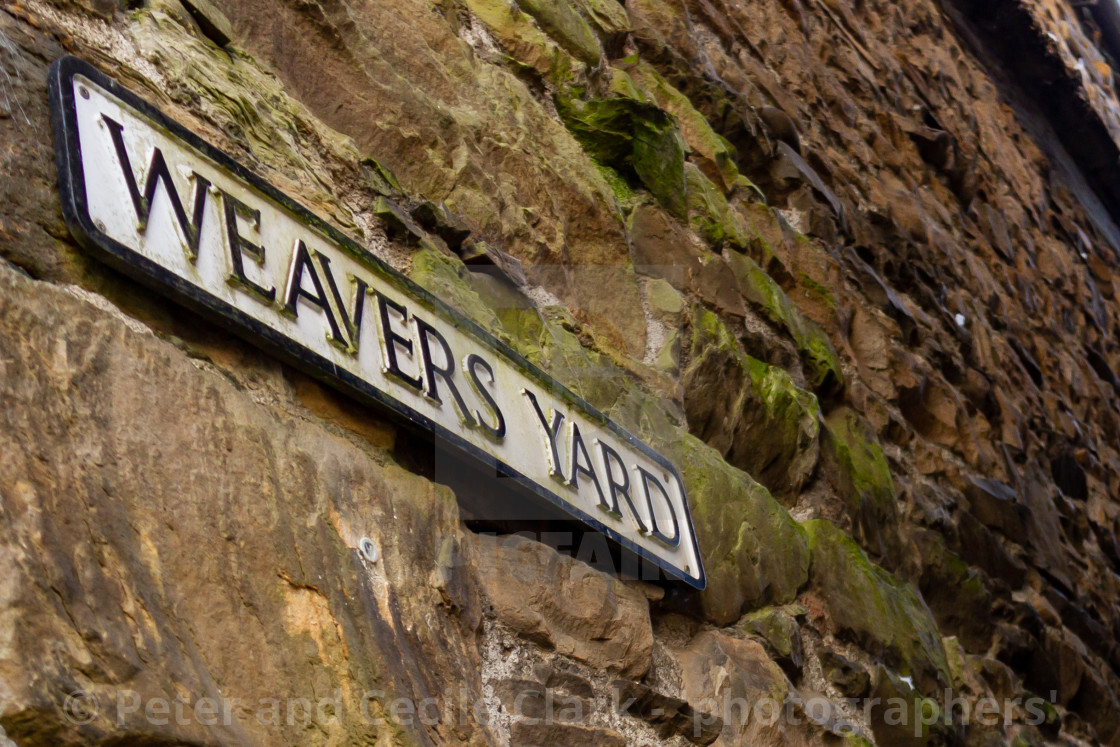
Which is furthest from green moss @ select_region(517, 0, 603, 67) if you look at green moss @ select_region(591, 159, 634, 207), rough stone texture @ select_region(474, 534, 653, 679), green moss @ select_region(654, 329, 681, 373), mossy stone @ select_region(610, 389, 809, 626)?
rough stone texture @ select_region(474, 534, 653, 679)

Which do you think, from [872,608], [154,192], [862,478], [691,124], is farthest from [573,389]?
[691,124]

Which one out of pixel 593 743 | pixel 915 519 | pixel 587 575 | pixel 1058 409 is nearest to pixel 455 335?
pixel 587 575

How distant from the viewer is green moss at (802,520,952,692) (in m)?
A: 1.77

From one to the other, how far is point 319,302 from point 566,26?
1119mm

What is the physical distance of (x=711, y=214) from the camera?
208cm

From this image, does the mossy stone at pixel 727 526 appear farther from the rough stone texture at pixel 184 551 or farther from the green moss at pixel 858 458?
the rough stone texture at pixel 184 551

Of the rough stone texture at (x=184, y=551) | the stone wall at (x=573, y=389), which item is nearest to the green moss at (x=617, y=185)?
the stone wall at (x=573, y=389)

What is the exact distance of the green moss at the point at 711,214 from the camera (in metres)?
2.04

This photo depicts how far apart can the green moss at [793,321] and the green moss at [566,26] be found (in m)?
0.43

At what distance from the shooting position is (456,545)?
1.08 m

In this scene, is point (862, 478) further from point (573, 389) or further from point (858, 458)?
point (573, 389)

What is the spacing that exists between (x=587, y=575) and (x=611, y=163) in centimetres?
85

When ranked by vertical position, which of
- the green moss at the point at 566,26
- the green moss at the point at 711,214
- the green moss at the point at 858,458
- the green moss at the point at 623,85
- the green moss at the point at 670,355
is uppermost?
the green moss at the point at 566,26

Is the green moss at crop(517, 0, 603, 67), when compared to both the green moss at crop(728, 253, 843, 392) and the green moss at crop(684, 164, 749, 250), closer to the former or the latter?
the green moss at crop(684, 164, 749, 250)
